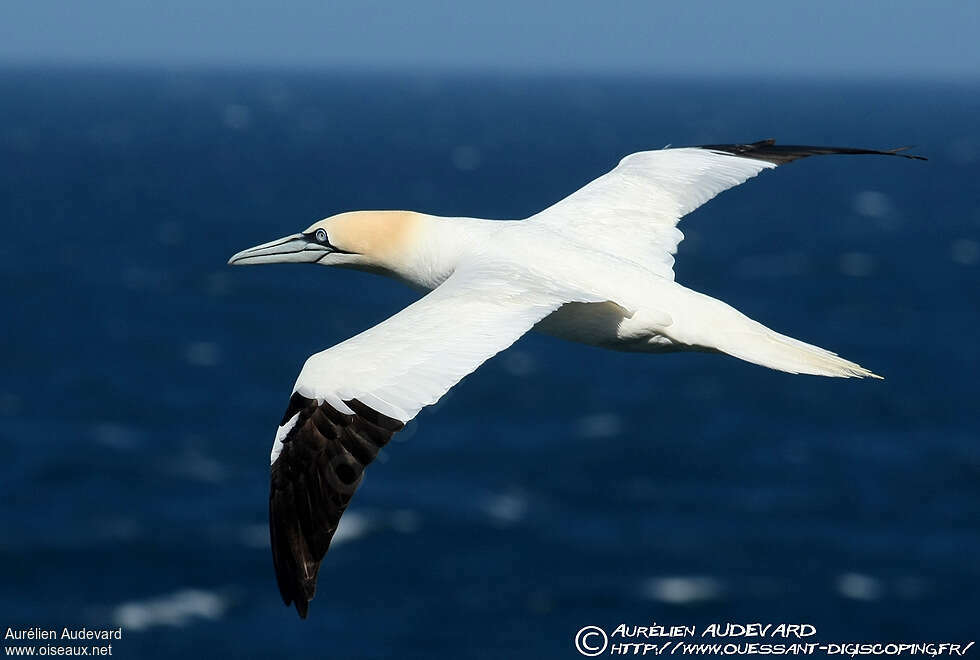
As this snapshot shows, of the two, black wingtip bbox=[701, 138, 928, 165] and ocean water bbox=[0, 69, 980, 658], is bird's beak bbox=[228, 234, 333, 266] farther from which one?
ocean water bbox=[0, 69, 980, 658]

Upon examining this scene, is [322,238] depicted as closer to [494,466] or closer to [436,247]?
[436,247]

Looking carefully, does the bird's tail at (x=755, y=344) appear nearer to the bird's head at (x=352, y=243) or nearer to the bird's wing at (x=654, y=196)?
the bird's wing at (x=654, y=196)

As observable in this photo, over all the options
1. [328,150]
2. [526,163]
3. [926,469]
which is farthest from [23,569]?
[328,150]

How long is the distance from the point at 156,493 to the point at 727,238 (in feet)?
160

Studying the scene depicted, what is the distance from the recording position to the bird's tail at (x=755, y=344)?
9.19 m

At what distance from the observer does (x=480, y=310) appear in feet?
28.5

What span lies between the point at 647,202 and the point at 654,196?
0.15 m

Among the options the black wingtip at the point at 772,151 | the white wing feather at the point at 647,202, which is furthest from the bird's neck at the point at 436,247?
the black wingtip at the point at 772,151

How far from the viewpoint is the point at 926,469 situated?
47344 millimetres

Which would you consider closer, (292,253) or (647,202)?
(292,253)

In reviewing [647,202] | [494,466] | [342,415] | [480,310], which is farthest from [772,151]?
[494,466]

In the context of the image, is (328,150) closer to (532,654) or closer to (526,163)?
(526,163)

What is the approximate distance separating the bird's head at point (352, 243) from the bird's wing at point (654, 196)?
41.9 inches

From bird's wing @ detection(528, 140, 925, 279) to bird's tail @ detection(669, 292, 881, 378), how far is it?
832 mm
